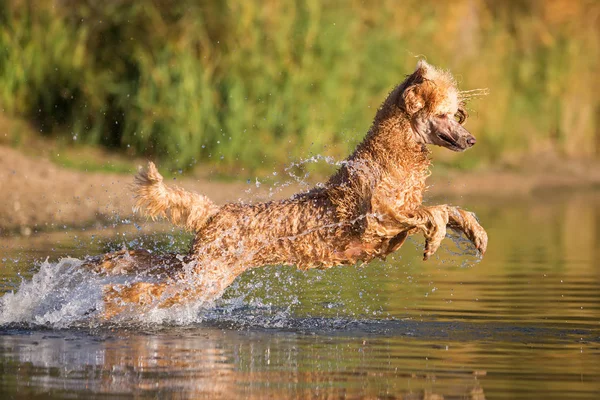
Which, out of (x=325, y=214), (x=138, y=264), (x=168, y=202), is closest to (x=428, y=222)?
(x=325, y=214)

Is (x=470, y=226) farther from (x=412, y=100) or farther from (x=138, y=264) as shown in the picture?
(x=138, y=264)

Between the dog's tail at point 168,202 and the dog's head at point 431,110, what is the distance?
1.50 m

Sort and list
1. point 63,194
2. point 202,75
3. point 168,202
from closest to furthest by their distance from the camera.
Result: point 168,202
point 63,194
point 202,75

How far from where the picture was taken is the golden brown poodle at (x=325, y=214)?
9.06m

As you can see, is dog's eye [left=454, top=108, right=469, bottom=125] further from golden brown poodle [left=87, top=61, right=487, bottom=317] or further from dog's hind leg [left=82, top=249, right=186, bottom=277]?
dog's hind leg [left=82, top=249, right=186, bottom=277]

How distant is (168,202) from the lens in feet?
29.9

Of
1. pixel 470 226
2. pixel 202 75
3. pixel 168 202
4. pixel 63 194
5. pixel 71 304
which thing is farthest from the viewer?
pixel 202 75

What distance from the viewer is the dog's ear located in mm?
9078

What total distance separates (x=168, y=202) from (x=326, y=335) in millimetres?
1401

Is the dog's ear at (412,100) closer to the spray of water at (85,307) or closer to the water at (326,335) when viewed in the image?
the spray of water at (85,307)

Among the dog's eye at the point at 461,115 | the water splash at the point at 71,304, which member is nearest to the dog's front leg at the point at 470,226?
the dog's eye at the point at 461,115

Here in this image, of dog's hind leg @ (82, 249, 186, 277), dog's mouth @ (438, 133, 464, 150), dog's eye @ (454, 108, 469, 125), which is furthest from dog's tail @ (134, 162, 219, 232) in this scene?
dog's eye @ (454, 108, 469, 125)

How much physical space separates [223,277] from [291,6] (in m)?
12.5

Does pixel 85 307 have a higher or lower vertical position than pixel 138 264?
lower
